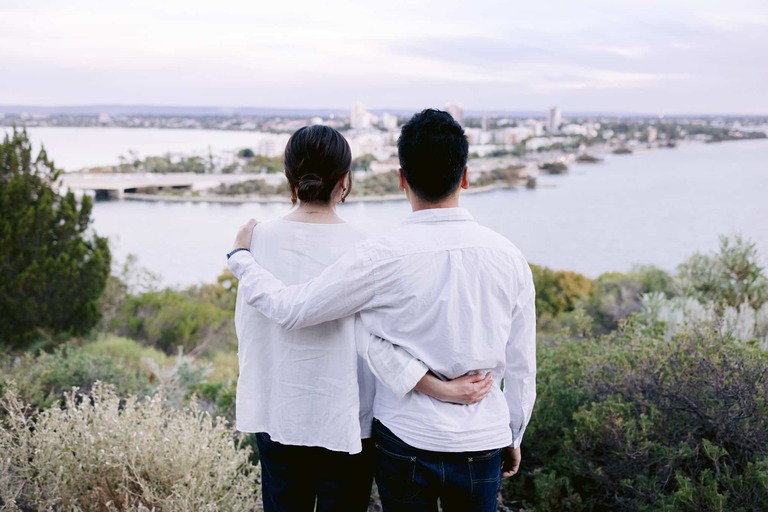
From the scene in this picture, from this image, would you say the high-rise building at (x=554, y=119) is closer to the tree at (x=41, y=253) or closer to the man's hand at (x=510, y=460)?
the tree at (x=41, y=253)

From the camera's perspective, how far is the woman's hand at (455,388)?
4.51 feet

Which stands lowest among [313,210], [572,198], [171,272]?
[171,272]

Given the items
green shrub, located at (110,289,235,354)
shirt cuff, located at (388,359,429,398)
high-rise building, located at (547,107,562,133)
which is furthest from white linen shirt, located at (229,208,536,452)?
high-rise building, located at (547,107,562,133)

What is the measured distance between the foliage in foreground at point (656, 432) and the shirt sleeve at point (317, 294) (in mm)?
1489

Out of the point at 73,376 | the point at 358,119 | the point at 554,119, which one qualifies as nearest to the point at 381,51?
the point at 358,119

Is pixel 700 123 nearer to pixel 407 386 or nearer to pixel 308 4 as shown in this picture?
pixel 308 4

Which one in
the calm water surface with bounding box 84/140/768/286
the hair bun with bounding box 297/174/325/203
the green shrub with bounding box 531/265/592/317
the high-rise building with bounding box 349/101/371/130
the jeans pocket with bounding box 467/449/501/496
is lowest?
the green shrub with bounding box 531/265/592/317

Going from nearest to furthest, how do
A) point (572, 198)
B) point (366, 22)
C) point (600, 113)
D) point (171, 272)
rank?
point (171, 272), point (366, 22), point (572, 198), point (600, 113)

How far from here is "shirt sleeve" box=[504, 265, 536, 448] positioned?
4.87ft

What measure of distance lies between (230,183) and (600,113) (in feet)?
42.5

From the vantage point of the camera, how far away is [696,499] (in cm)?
226

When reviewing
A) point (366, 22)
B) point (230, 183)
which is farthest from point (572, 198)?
point (230, 183)

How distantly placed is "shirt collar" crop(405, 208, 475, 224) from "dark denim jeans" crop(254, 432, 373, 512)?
1.99 feet

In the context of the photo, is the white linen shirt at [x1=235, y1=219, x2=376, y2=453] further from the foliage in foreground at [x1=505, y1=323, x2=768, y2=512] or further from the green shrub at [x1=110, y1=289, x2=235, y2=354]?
the green shrub at [x1=110, y1=289, x2=235, y2=354]
